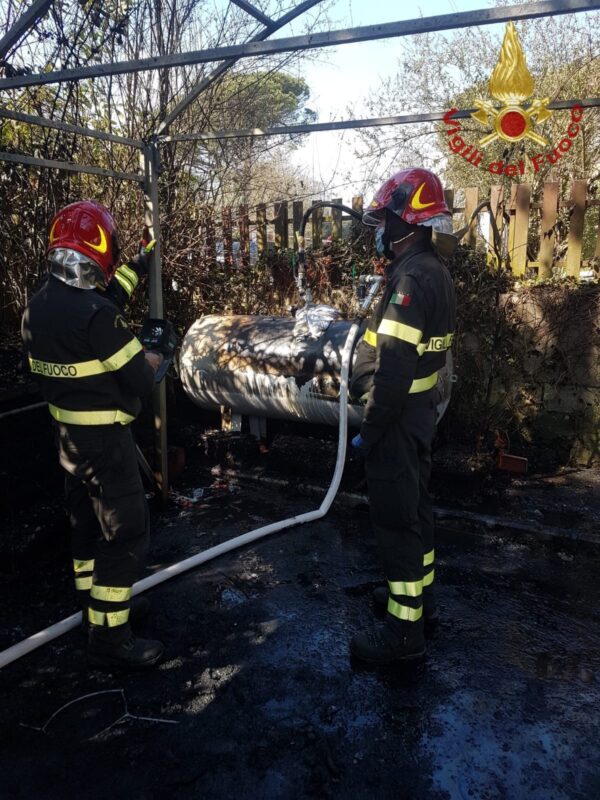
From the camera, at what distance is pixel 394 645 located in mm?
2555

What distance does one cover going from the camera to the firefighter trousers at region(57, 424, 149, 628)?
2490 millimetres

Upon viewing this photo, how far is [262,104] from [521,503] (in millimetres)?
7287

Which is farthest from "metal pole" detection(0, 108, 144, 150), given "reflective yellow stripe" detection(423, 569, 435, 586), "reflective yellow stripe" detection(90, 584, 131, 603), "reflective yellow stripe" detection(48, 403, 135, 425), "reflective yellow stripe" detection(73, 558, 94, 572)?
"reflective yellow stripe" detection(423, 569, 435, 586)

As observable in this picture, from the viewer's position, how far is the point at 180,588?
3.22 meters

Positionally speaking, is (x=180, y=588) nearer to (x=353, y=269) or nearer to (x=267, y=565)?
(x=267, y=565)

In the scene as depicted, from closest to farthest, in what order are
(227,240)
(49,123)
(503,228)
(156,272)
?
(49,123), (156,272), (503,228), (227,240)

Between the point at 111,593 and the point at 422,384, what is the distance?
1.72 meters

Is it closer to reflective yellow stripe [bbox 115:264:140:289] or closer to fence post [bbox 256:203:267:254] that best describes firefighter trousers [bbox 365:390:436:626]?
reflective yellow stripe [bbox 115:264:140:289]

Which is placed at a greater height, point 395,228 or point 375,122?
point 375,122

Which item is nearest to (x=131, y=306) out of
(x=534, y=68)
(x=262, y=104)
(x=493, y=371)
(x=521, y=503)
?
(x=493, y=371)

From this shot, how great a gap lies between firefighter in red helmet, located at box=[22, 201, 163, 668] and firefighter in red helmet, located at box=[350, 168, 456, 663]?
104 centimetres

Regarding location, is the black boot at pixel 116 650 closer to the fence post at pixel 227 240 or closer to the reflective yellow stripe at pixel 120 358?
the reflective yellow stripe at pixel 120 358

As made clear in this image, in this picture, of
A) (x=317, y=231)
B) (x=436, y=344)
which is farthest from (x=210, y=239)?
(x=436, y=344)

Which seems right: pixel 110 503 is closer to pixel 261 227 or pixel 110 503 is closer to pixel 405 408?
pixel 405 408
